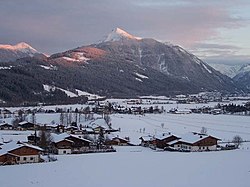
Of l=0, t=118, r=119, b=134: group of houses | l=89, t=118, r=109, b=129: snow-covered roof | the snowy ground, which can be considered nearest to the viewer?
the snowy ground

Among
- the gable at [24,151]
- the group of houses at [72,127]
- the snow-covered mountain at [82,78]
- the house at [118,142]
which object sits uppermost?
the snow-covered mountain at [82,78]

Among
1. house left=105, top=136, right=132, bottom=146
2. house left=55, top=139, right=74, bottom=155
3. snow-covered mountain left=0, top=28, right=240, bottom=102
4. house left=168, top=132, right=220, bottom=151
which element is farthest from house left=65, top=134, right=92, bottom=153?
snow-covered mountain left=0, top=28, right=240, bottom=102

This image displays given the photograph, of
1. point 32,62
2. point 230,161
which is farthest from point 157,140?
point 32,62

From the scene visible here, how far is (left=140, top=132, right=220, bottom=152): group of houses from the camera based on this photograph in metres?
32.0

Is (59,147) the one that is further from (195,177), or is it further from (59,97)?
(59,97)

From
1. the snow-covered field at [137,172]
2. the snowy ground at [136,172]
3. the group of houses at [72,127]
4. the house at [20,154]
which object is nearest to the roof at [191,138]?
the snow-covered field at [137,172]

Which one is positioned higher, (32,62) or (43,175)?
(32,62)

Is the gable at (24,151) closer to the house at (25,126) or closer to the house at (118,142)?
the house at (118,142)

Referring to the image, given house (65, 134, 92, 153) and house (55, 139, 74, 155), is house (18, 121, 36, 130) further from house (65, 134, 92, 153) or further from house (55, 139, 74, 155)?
house (55, 139, 74, 155)

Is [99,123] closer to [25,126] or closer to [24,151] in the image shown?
[25,126]

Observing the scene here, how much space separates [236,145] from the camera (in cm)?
3241

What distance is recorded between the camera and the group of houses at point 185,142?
105 ft

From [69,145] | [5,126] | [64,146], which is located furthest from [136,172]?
[5,126]

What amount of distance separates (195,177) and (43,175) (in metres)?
6.44
